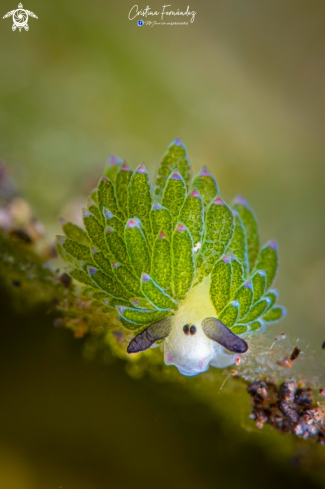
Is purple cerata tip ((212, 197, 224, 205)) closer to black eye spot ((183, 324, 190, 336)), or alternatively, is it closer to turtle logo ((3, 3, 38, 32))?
black eye spot ((183, 324, 190, 336))

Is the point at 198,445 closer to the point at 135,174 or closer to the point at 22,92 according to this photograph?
the point at 135,174

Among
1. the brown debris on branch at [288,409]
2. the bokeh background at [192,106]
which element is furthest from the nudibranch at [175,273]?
the bokeh background at [192,106]

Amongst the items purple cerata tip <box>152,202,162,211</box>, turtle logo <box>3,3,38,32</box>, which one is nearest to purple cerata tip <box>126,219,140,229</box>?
purple cerata tip <box>152,202,162,211</box>

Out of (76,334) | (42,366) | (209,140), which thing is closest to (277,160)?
(209,140)

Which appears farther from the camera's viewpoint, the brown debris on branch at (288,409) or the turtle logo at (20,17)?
the turtle logo at (20,17)

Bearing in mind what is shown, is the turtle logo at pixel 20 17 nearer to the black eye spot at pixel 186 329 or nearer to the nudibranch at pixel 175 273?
the nudibranch at pixel 175 273
